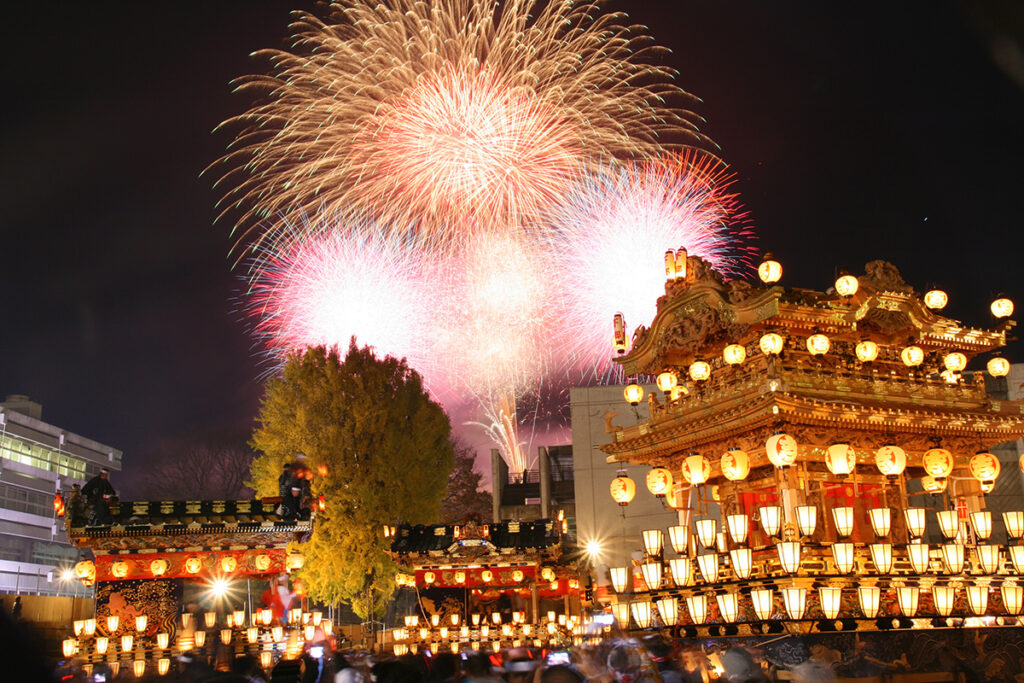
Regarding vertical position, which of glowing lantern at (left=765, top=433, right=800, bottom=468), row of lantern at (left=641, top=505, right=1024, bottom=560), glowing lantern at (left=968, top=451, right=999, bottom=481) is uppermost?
glowing lantern at (left=765, top=433, right=800, bottom=468)

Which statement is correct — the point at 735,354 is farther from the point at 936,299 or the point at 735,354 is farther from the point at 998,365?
the point at 998,365

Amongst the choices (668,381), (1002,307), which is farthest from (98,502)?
(1002,307)

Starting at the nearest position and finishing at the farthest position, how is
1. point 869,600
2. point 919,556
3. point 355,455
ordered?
1. point 869,600
2. point 919,556
3. point 355,455

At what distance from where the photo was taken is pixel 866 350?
17609 millimetres

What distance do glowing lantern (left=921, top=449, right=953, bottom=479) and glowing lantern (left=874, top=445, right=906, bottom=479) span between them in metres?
1.44

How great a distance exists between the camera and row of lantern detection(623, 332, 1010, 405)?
17234mm

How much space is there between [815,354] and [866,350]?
1.10 meters

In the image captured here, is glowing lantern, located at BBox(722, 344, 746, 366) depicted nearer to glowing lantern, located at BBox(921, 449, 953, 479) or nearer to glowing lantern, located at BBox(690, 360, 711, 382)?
glowing lantern, located at BBox(690, 360, 711, 382)

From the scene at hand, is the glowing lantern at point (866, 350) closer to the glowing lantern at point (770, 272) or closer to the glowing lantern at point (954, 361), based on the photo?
the glowing lantern at point (770, 272)

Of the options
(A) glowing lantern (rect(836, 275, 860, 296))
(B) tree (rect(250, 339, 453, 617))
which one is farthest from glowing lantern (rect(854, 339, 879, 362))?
(B) tree (rect(250, 339, 453, 617))

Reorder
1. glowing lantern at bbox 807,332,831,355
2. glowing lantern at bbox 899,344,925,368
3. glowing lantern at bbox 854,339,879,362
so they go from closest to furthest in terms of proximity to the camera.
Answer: glowing lantern at bbox 807,332,831,355, glowing lantern at bbox 854,339,879,362, glowing lantern at bbox 899,344,925,368

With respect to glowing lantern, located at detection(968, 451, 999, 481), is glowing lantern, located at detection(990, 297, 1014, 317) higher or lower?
higher

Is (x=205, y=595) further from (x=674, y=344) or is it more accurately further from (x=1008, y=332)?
(x=1008, y=332)

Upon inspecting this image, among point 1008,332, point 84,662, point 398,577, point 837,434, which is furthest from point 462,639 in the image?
point 1008,332
